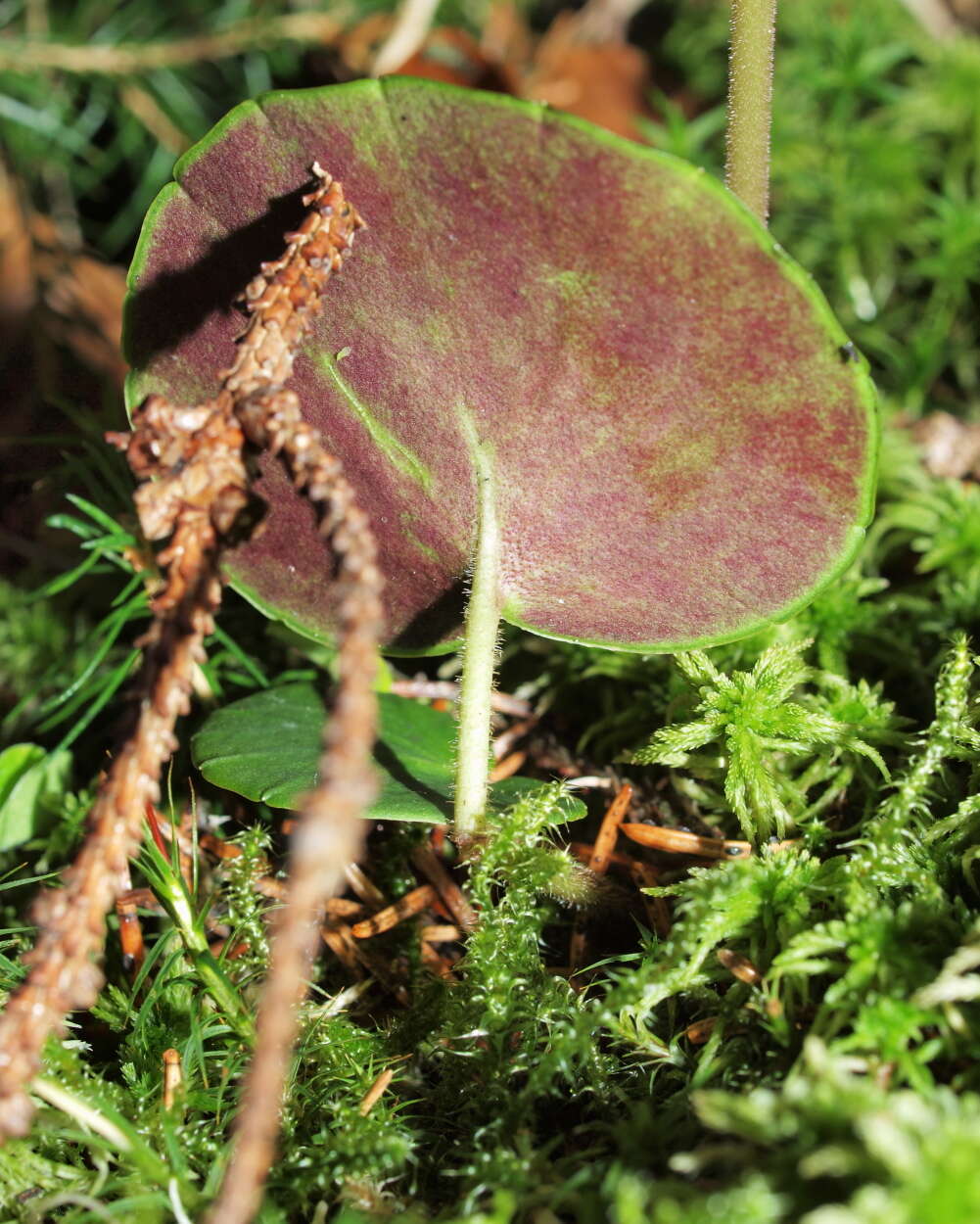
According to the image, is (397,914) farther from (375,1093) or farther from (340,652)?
(340,652)

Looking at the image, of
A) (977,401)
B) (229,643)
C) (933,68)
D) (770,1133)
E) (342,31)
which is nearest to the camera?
(770,1133)

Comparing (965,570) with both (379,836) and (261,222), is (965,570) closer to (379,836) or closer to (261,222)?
(379,836)

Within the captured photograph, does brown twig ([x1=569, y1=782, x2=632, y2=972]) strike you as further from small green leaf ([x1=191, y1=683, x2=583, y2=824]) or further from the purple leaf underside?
the purple leaf underside

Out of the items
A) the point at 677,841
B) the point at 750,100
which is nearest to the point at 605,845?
the point at 677,841

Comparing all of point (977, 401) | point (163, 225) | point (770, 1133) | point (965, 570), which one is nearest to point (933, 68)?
point (977, 401)

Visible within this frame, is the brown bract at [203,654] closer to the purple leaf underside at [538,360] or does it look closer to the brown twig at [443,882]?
the purple leaf underside at [538,360]
